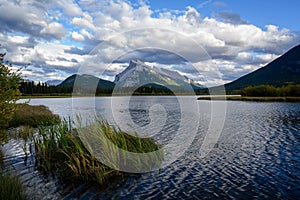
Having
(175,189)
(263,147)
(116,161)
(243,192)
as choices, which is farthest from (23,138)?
(263,147)

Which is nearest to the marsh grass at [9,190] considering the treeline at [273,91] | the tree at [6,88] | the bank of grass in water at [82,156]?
the bank of grass in water at [82,156]

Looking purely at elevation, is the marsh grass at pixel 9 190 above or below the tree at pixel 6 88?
below

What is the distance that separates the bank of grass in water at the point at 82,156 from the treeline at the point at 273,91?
11409 centimetres

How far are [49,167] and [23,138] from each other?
11.6m

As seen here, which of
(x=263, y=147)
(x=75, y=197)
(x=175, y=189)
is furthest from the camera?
(x=263, y=147)

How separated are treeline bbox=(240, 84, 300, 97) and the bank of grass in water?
374 ft

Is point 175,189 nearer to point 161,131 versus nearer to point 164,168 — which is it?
point 164,168

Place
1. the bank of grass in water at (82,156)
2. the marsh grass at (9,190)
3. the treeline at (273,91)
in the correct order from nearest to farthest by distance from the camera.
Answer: the marsh grass at (9,190)
the bank of grass in water at (82,156)
the treeline at (273,91)

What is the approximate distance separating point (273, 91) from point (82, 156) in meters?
127

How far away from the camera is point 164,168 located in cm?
1554

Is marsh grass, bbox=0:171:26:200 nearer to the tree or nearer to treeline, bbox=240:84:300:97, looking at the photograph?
the tree

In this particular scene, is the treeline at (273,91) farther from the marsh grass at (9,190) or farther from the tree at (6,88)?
the marsh grass at (9,190)

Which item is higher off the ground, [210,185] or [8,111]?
[8,111]

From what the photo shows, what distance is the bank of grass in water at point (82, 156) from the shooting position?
1287 cm
